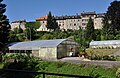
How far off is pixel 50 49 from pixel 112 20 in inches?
1447

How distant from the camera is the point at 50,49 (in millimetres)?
39031

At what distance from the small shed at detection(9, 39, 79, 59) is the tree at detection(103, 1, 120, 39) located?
26.8 m

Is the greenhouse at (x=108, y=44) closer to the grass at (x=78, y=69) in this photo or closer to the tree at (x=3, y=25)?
the tree at (x=3, y=25)

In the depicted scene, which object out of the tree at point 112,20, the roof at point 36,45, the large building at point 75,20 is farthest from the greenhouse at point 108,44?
the large building at point 75,20

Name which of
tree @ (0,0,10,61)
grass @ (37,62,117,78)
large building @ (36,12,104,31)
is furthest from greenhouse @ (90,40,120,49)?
large building @ (36,12,104,31)

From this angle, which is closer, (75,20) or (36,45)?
(36,45)

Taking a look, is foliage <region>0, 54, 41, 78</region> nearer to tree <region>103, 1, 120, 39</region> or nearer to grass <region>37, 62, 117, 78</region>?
grass <region>37, 62, 117, 78</region>

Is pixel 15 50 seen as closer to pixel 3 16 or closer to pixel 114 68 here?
pixel 3 16

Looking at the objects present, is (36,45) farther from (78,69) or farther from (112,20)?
(112,20)

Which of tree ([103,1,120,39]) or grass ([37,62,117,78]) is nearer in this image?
grass ([37,62,117,78])

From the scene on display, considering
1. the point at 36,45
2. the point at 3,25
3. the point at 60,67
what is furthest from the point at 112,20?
the point at 60,67

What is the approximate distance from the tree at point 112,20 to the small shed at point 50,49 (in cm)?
2685

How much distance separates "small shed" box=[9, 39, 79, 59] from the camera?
1521 inches

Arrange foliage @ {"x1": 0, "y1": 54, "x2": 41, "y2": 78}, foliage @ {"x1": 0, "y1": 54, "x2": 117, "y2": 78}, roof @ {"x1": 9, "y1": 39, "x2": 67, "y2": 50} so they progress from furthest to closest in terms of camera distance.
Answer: roof @ {"x1": 9, "y1": 39, "x2": 67, "y2": 50}
foliage @ {"x1": 0, "y1": 54, "x2": 41, "y2": 78}
foliage @ {"x1": 0, "y1": 54, "x2": 117, "y2": 78}
